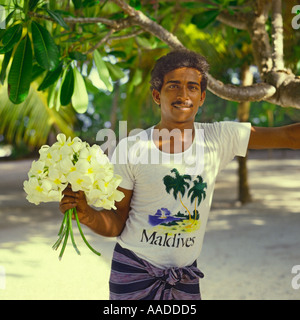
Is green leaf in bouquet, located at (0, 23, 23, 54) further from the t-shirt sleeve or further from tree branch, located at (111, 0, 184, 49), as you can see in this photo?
tree branch, located at (111, 0, 184, 49)

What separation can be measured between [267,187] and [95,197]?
33.9 feet

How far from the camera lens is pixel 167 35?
91.4 inches

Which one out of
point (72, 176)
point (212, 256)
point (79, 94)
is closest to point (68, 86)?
point (79, 94)

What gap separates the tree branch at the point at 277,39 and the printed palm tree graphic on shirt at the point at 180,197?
0.86m

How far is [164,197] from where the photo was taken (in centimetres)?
173

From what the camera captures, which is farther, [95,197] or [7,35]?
[7,35]

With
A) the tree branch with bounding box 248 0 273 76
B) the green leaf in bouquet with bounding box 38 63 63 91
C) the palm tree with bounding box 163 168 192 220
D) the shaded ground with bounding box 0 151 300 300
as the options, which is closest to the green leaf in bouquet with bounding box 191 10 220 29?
the tree branch with bounding box 248 0 273 76

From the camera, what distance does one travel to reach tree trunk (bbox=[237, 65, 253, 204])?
27.1 ft

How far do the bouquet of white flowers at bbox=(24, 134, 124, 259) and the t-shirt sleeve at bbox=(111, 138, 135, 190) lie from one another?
169 millimetres

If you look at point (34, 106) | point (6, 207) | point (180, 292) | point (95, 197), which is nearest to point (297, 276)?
point (180, 292)

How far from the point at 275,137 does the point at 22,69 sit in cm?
109

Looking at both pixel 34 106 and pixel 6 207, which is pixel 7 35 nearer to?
pixel 34 106

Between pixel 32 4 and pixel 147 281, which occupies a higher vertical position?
pixel 32 4

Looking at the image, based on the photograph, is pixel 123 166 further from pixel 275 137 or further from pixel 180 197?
pixel 275 137
